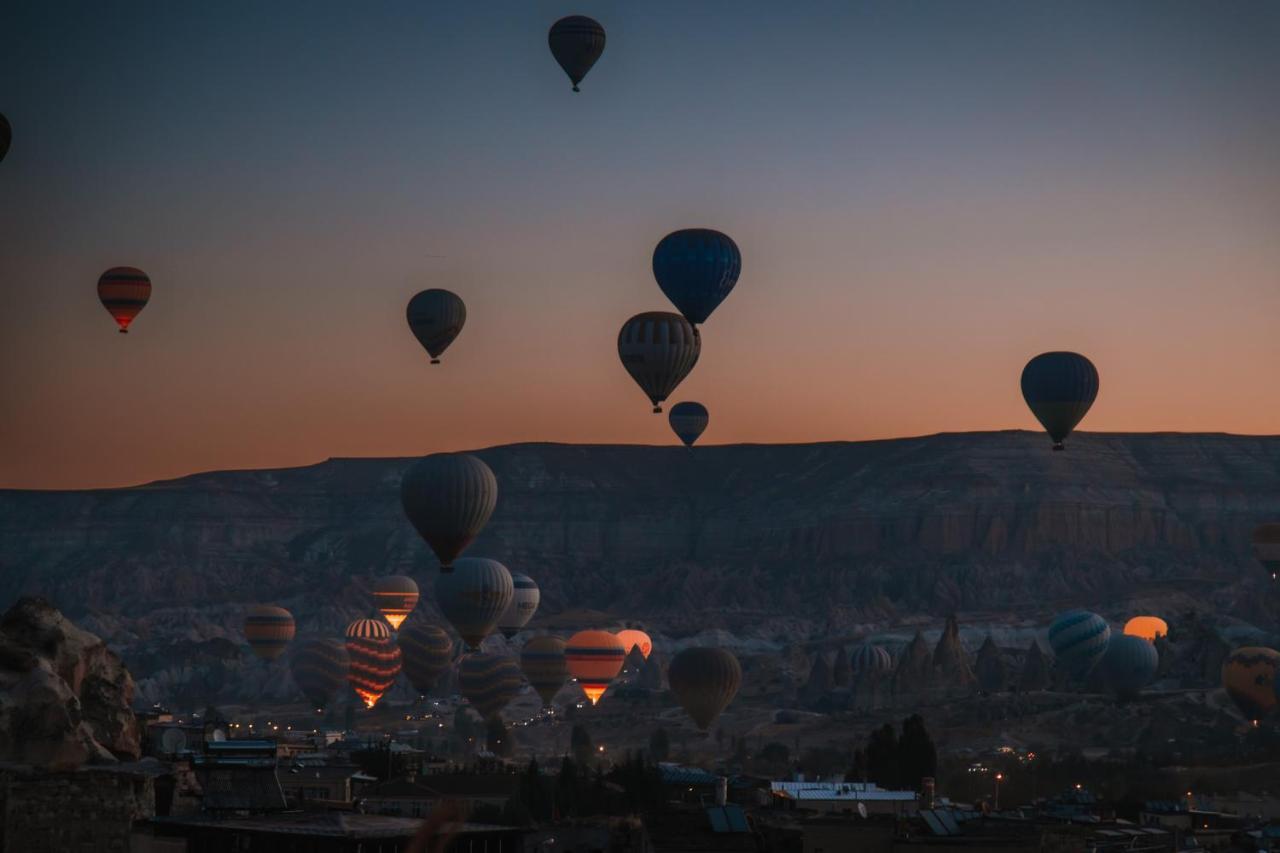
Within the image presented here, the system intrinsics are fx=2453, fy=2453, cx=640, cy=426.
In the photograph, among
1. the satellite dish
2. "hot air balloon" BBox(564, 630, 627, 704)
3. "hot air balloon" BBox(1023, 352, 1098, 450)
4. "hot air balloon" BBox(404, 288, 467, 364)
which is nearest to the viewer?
the satellite dish

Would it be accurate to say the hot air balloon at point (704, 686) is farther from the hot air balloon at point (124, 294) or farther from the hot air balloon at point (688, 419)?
the hot air balloon at point (124, 294)

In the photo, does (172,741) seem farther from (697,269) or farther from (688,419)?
(688,419)

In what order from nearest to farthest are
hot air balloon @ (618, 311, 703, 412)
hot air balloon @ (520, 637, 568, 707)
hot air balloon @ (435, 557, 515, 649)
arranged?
1. hot air balloon @ (618, 311, 703, 412)
2. hot air balloon @ (435, 557, 515, 649)
3. hot air balloon @ (520, 637, 568, 707)

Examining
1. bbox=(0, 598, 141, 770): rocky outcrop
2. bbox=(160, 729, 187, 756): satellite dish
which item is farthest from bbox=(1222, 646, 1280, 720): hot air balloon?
bbox=(0, 598, 141, 770): rocky outcrop

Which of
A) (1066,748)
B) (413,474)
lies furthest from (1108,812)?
(1066,748)


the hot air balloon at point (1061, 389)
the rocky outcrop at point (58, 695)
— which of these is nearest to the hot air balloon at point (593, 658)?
the hot air balloon at point (1061, 389)

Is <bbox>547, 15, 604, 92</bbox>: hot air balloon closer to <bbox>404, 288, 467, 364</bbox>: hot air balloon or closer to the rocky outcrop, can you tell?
<bbox>404, 288, 467, 364</bbox>: hot air balloon

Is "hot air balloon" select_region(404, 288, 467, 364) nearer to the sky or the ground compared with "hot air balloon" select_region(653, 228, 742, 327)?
nearer to the sky

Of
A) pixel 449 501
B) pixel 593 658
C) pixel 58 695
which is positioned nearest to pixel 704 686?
pixel 593 658
